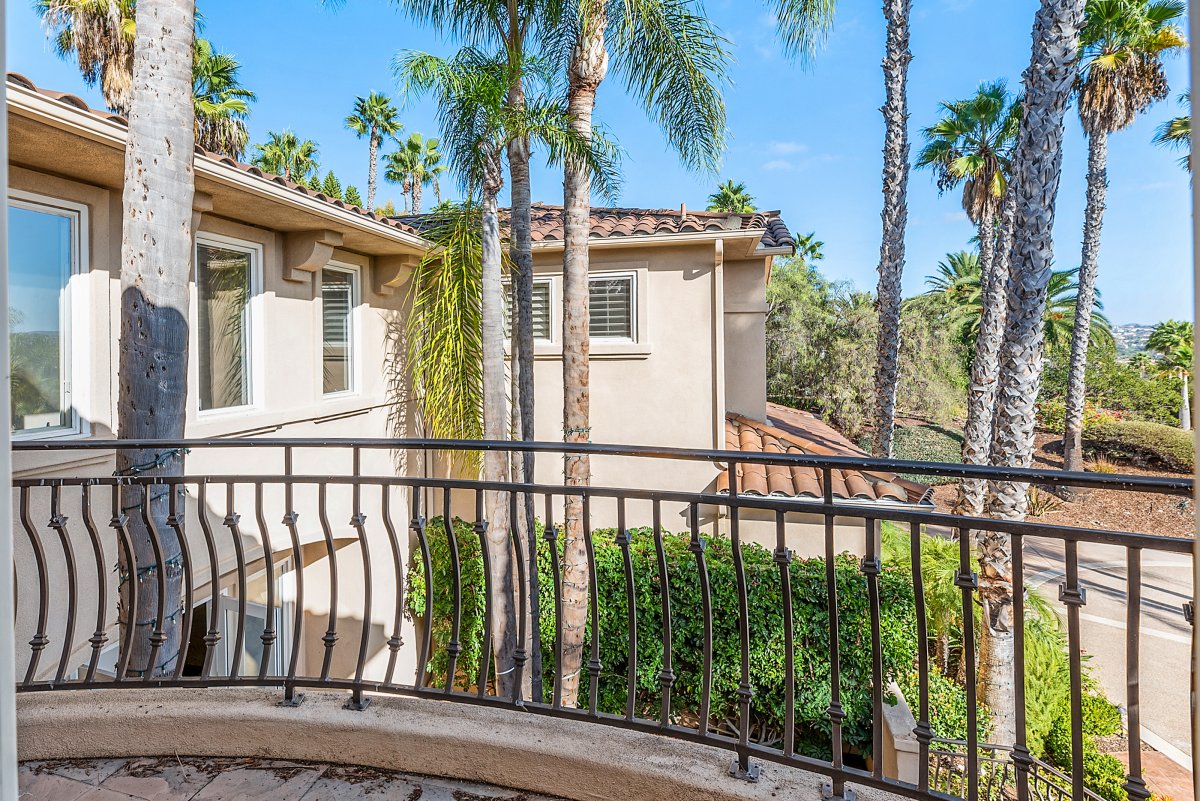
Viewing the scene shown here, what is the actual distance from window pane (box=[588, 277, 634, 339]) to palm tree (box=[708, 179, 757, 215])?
2094 centimetres

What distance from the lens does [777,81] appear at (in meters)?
15.4

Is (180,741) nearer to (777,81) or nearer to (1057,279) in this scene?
(777,81)

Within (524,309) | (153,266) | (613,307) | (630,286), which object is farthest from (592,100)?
(153,266)

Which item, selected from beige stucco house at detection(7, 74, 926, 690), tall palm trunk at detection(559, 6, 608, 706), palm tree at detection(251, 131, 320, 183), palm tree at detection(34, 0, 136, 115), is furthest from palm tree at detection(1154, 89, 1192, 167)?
palm tree at detection(251, 131, 320, 183)

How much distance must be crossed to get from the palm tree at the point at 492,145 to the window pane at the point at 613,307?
2.68 m

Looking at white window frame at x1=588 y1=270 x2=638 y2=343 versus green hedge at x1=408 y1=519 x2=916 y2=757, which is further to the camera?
white window frame at x1=588 y1=270 x2=638 y2=343

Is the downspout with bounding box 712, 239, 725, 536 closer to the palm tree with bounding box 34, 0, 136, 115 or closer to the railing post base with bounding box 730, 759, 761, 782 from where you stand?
the railing post base with bounding box 730, 759, 761, 782

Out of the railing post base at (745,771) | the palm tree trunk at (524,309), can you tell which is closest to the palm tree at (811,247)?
the palm tree trunk at (524,309)

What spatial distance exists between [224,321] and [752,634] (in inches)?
250

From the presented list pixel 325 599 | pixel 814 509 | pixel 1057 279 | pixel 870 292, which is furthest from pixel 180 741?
pixel 1057 279

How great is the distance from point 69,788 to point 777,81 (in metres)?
17.1

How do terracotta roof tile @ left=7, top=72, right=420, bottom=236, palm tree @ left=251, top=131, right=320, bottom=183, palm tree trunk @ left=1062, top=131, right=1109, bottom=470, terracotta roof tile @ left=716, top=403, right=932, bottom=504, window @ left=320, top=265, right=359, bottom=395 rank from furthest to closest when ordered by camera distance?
1. palm tree @ left=251, top=131, right=320, bottom=183
2. palm tree trunk @ left=1062, top=131, right=1109, bottom=470
3. window @ left=320, top=265, right=359, bottom=395
4. terracotta roof tile @ left=716, top=403, right=932, bottom=504
5. terracotta roof tile @ left=7, top=72, right=420, bottom=236

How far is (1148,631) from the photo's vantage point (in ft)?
35.9

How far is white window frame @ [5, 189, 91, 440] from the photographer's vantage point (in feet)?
14.6
